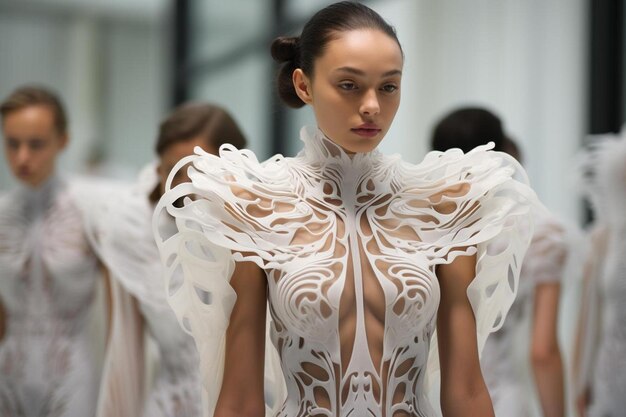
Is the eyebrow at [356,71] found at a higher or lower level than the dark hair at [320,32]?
lower

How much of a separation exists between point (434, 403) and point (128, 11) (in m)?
10.8

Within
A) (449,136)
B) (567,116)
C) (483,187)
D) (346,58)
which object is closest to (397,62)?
(346,58)

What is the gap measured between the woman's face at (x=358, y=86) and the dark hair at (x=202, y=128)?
1.11 m

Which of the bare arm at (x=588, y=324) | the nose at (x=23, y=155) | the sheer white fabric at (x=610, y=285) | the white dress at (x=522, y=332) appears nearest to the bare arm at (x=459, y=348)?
the white dress at (x=522, y=332)

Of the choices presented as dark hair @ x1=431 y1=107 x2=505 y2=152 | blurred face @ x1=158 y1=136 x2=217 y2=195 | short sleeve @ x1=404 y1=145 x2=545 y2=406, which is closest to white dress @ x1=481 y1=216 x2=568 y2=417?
dark hair @ x1=431 y1=107 x2=505 y2=152

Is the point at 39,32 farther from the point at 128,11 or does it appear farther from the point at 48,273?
the point at 48,273

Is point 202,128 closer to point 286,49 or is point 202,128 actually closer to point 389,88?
point 286,49

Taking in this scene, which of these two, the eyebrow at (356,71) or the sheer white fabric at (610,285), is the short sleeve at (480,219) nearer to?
the eyebrow at (356,71)

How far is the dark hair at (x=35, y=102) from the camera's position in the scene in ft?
12.2

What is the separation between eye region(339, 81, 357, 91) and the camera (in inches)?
75.5

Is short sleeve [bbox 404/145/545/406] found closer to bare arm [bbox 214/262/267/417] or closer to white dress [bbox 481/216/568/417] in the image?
bare arm [bbox 214/262/267/417]

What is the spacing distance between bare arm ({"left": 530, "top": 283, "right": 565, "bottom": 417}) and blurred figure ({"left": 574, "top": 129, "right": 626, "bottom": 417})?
33 centimetres

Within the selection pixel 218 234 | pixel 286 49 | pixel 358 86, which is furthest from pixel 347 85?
pixel 218 234

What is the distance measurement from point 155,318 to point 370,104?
1482mm
